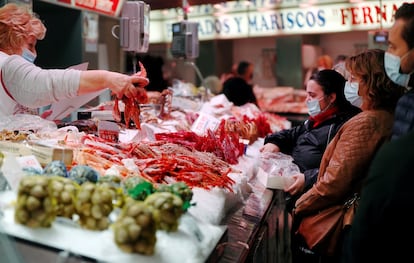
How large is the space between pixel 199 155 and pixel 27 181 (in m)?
1.17

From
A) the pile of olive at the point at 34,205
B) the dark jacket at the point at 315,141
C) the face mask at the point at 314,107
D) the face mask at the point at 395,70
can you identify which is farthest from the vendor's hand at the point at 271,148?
the pile of olive at the point at 34,205

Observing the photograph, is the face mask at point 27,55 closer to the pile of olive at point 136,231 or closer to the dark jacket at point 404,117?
the pile of olive at point 136,231

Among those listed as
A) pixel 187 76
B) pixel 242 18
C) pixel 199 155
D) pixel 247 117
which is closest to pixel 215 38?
pixel 242 18

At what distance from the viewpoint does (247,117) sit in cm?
424

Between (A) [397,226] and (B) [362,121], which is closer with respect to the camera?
(A) [397,226]

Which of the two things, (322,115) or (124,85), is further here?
(322,115)

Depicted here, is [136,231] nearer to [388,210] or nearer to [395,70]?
[388,210]

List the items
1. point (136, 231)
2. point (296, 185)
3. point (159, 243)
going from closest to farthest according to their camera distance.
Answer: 1. point (136, 231)
2. point (159, 243)
3. point (296, 185)

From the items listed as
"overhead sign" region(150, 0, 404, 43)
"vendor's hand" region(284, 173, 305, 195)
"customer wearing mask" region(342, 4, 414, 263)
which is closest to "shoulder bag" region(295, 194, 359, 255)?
"vendor's hand" region(284, 173, 305, 195)

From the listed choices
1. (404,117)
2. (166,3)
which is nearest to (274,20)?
(166,3)

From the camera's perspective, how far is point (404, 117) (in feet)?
5.50

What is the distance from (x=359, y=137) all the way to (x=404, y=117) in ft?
1.70

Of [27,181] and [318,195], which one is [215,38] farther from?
[27,181]

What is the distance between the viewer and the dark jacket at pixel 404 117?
1.65m
